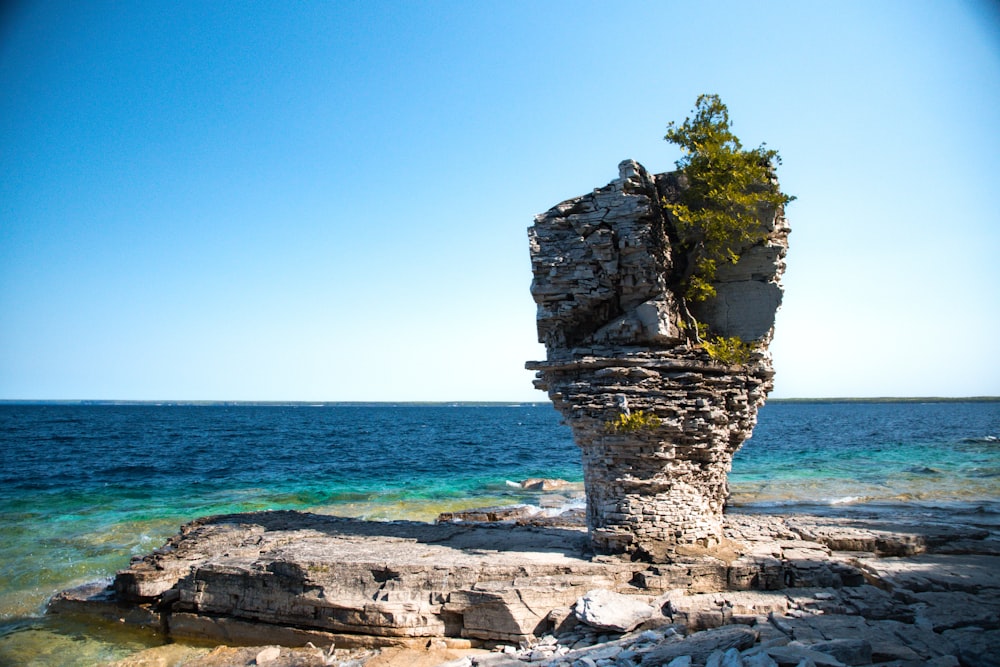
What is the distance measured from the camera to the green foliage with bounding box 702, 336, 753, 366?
10.7m

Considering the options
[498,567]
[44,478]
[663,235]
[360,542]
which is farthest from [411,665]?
[44,478]

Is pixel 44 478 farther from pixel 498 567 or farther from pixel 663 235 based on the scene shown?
pixel 663 235

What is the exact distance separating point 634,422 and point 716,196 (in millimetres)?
4620

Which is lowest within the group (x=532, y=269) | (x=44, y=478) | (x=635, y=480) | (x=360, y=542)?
(x=44, y=478)

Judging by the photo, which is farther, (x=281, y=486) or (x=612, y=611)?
(x=281, y=486)

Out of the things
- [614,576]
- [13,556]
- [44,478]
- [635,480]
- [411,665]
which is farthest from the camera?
[44,478]

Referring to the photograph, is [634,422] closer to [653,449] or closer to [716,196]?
[653,449]

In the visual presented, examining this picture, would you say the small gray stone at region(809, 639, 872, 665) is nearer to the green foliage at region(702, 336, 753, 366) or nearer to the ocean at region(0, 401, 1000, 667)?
the green foliage at region(702, 336, 753, 366)

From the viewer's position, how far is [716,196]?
10570mm

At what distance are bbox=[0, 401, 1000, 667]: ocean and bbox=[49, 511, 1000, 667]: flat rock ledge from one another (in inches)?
73.0

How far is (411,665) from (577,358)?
6050 millimetres

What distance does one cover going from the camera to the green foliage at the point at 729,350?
10.7 metres

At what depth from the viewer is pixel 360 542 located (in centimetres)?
1184

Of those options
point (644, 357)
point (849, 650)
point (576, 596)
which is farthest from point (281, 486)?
point (849, 650)
